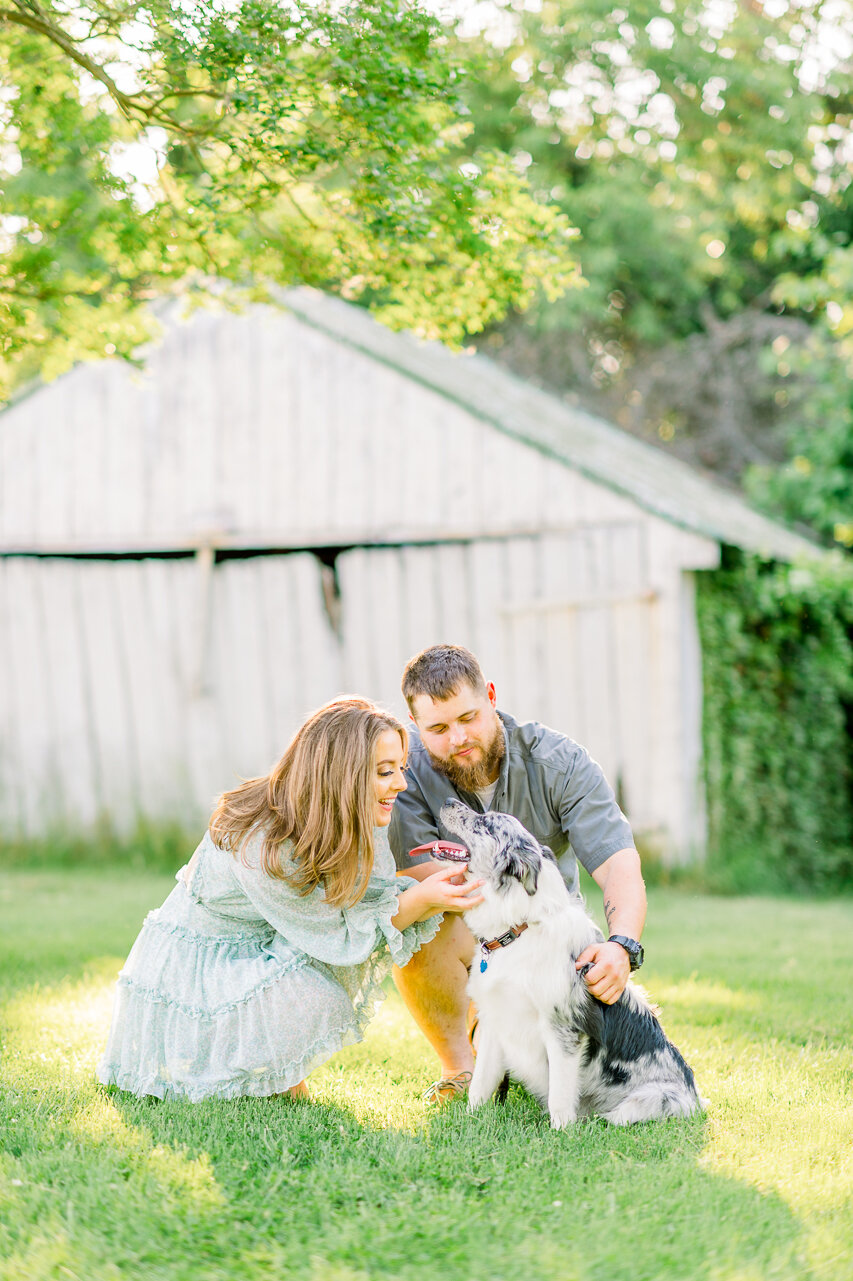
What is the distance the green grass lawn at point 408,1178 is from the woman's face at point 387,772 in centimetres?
97

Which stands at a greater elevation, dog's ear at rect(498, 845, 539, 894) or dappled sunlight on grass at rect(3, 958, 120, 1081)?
dog's ear at rect(498, 845, 539, 894)

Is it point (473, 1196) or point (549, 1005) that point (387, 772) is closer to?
point (549, 1005)

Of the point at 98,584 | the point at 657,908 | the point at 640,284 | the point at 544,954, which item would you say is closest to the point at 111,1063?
the point at 544,954

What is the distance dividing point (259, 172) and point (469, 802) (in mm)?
3079

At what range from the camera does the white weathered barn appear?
10.5 m

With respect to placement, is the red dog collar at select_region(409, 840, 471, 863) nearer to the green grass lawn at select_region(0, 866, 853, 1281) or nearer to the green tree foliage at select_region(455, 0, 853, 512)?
the green grass lawn at select_region(0, 866, 853, 1281)

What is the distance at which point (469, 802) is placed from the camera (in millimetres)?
4590

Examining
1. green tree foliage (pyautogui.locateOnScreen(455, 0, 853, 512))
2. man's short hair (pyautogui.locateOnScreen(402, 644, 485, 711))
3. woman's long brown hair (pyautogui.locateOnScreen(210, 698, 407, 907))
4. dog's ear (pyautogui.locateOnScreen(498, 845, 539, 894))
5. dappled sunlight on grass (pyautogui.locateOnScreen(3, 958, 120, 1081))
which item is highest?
green tree foliage (pyautogui.locateOnScreen(455, 0, 853, 512))

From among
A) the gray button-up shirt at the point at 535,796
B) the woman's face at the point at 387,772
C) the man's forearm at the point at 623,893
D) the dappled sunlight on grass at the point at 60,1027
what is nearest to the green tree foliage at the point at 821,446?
the gray button-up shirt at the point at 535,796

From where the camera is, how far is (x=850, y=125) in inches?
753

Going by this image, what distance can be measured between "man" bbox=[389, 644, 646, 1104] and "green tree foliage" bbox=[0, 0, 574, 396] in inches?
95.4

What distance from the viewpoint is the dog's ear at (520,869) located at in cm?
380

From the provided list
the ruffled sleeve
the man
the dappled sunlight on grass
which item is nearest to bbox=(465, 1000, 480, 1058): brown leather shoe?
the man

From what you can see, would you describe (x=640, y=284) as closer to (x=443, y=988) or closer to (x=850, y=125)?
(x=850, y=125)
